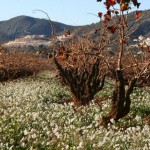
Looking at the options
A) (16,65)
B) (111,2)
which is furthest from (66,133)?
(16,65)

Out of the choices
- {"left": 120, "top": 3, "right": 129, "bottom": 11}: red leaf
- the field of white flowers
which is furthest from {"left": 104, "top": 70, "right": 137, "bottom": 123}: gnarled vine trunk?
{"left": 120, "top": 3, "right": 129, "bottom": 11}: red leaf

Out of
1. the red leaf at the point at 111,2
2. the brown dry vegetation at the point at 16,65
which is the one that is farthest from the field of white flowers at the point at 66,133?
the brown dry vegetation at the point at 16,65

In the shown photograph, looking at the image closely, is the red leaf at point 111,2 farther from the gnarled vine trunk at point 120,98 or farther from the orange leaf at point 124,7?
the gnarled vine trunk at point 120,98

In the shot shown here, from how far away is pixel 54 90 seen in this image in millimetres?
21312

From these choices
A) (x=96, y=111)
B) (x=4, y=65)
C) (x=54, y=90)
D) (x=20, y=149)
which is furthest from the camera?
(x=4, y=65)

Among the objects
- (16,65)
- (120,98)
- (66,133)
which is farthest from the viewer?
(16,65)

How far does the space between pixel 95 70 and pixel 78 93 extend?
123cm

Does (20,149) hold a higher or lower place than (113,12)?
lower

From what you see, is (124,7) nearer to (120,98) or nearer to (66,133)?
(120,98)

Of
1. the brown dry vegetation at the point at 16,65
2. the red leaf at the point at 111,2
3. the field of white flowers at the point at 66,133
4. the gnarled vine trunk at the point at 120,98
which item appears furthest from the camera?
the brown dry vegetation at the point at 16,65

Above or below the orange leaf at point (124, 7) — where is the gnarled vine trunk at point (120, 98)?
below

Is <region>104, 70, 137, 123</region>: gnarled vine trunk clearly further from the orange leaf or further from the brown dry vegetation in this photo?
the brown dry vegetation

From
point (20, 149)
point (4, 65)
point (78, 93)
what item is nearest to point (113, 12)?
point (20, 149)

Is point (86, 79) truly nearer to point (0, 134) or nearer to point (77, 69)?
point (77, 69)
